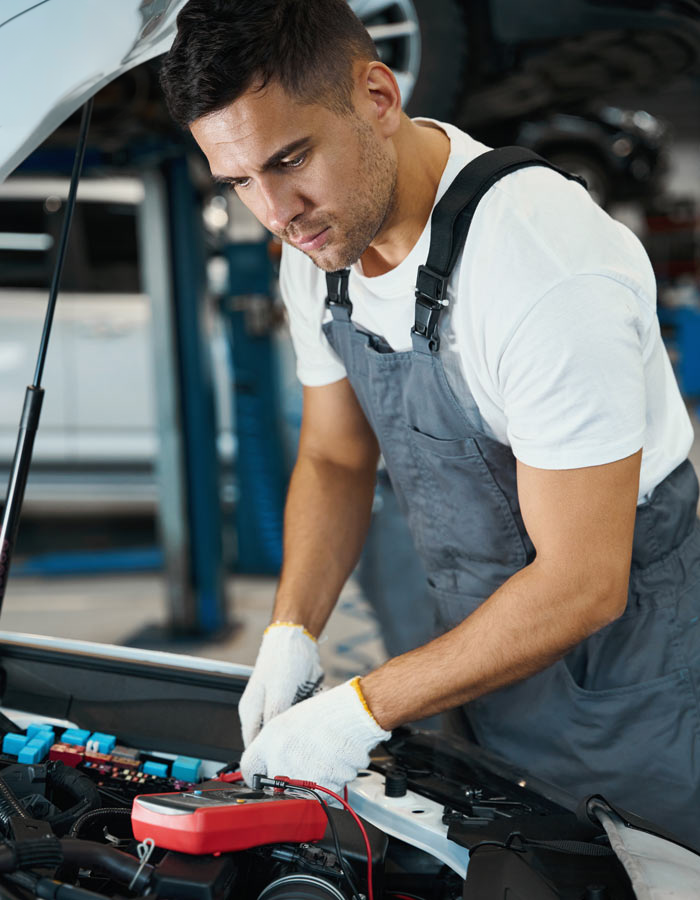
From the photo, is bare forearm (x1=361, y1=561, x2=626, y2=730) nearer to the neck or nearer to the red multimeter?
the red multimeter

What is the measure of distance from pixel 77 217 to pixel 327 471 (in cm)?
269

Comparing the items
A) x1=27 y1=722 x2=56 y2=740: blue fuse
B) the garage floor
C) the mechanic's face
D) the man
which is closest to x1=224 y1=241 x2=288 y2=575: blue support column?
the garage floor

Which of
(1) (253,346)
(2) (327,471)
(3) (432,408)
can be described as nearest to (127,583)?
(1) (253,346)

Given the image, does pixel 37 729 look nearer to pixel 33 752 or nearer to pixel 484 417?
pixel 33 752

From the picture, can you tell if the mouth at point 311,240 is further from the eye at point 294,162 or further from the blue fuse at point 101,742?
the blue fuse at point 101,742

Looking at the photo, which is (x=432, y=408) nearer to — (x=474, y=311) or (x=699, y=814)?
(x=474, y=311)

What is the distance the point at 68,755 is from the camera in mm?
891

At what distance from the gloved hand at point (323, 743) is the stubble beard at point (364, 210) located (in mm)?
460

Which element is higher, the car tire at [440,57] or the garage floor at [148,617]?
the car tire at [440,57]

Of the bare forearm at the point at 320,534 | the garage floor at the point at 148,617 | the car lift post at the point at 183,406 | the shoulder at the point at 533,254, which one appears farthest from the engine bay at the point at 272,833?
the car lift post at the point at 183,406

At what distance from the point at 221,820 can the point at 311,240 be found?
58 centimetres

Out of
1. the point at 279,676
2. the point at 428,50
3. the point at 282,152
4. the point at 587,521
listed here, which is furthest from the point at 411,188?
the point at 428,50

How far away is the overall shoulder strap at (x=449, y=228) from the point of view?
927 mm

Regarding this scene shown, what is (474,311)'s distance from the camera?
91 centimetres
